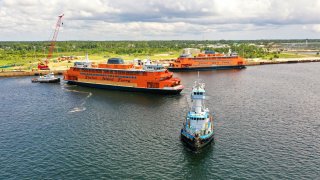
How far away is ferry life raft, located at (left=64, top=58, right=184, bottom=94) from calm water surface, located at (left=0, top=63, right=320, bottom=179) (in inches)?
244

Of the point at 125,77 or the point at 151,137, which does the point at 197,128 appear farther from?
the point at 125,77

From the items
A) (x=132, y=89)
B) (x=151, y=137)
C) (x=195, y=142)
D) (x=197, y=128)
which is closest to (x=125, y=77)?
(x=132, y=89)

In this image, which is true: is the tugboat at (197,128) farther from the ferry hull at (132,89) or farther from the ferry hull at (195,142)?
the ferry hull at (132,89)

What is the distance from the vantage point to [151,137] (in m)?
72.4

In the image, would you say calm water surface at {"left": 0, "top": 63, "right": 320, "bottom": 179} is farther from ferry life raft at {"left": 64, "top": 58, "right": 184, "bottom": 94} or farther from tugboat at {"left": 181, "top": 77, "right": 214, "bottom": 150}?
ferry life raft at {"left": 64, "top": 58, "right": 184, "bottom": 94}

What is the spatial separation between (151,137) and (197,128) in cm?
1168

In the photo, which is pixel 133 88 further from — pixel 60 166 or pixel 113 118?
pixel 60 166

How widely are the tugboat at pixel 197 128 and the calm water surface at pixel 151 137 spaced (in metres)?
2.10

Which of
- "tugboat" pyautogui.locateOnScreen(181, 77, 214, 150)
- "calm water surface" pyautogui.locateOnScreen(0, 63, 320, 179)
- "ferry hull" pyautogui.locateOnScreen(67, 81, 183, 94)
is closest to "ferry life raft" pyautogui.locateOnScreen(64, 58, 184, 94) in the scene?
"ferry hull" pyautogui.locateOnScreen(67, 81, 183, 94)

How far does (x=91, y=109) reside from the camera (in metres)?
101

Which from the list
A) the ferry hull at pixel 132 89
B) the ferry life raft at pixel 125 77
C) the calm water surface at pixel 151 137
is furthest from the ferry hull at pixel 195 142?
the ferry hull at pixel 132 89

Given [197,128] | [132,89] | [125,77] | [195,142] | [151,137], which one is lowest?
[151,137]

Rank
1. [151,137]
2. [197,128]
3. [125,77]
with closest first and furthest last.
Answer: [197,128]
[151,137]
[125,77]

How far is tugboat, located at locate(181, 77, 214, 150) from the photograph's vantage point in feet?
212
